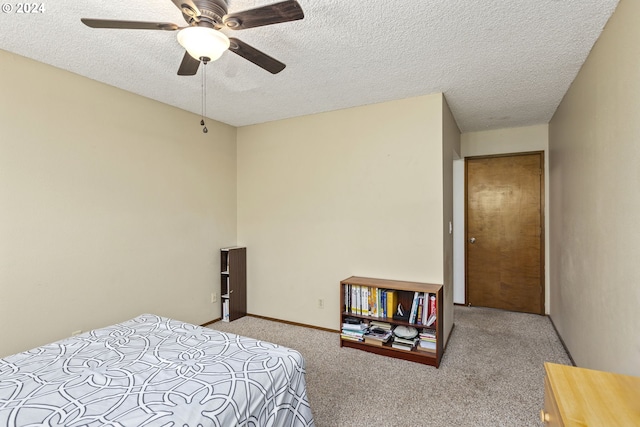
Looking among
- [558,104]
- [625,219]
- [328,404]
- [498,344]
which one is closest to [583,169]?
[625,219]

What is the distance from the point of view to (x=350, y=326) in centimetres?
313

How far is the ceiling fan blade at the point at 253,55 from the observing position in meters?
1.63

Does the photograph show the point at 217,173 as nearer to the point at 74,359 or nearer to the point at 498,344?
the point at 74,359

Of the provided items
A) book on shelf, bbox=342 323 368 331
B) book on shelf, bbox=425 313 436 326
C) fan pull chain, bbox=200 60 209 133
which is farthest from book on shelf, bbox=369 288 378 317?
fan pull chain, bbox=200 60 209 133

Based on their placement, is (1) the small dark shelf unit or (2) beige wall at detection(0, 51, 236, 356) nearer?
(2) beige wall at detection(0, 51, 236, 356)

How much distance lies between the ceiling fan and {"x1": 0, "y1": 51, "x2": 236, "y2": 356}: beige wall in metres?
1.44

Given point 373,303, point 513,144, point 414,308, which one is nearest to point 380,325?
point 373,303

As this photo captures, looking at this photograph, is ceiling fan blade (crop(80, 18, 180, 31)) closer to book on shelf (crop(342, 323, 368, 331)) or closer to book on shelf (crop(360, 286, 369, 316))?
book on shelf (crop(360, 286, 369, 316))

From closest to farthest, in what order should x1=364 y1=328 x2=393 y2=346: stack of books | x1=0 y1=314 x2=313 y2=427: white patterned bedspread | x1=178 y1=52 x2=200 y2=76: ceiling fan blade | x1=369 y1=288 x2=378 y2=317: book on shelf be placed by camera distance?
x1=0 y1=314 x2=313 y2=427: white patterned bedspread < x1=178 y1=52 x2=200 y2=76: ceiling fan blade < x1=364 y1=328 x2=393 y2=346: stack of books < x1=369 y1=288 x2=378 y2=317: book on shelf

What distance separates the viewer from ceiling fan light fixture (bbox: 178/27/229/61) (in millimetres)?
1502

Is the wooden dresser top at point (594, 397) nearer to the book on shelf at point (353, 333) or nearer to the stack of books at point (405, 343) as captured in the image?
the stack of books at point (405, 343)

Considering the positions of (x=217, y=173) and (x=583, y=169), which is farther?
(x=217, y=173)

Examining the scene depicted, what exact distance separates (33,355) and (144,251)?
140 cm

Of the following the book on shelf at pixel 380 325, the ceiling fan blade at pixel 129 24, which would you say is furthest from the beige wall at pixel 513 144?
the ceiling fan blade at pixel 129 24
